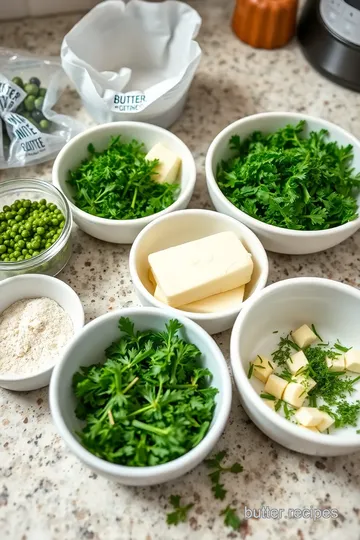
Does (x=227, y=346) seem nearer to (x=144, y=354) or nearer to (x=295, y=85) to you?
(x=144, y=354)

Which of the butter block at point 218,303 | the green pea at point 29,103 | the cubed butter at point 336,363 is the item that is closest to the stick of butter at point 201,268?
the butter block at point 218,303

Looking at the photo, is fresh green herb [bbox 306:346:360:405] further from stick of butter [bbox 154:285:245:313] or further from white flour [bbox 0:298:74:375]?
white flour [bbox 0:298:74:375]

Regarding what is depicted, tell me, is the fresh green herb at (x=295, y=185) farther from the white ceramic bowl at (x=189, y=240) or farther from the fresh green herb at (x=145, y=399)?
the fresh green herb at (x=145, y=399)

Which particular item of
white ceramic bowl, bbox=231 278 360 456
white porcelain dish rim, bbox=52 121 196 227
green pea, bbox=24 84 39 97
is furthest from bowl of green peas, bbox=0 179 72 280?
white ceramic bowl, bbox=231 278 360 456

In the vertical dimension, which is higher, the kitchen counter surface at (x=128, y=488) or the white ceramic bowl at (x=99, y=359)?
the white ceramic bowl at (x=99, y=359)

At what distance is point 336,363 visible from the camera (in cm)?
100

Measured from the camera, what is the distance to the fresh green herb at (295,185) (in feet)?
3.60

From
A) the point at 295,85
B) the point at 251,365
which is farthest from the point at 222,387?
the point at 295,85

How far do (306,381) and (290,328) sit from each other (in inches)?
5.3

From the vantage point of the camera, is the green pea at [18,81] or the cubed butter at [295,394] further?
the green pea at [18,81]

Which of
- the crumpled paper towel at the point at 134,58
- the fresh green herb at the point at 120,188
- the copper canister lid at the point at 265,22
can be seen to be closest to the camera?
the fresh green herb at the point at 120,188

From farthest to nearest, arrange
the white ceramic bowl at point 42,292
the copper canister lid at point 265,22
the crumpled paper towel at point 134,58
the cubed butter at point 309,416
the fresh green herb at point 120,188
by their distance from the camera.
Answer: the copper canister lid at point 265,22 < the crumpled paper towel at point 134,58 < the fresh green herb at point 120,188 < the white ceramic bowl at point 42,292 < the cubed butter at point 309,416

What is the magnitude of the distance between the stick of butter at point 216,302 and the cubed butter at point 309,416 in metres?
0.21

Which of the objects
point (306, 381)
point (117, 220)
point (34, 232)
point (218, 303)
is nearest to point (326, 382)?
point (306, 381)
